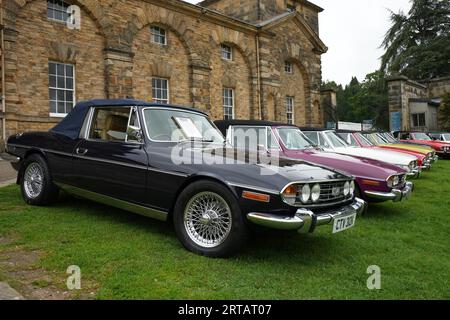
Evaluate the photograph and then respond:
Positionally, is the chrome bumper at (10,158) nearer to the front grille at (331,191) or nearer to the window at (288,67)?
the front grille at (331,191)

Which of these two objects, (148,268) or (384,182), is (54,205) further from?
(384,182)

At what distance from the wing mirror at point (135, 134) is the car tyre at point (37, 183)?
1717 millimetres

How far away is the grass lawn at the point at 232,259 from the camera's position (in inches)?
120

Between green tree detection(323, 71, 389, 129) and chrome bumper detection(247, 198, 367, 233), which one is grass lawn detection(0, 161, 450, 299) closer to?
chrome bumper detection(247, 198, 367, 233)

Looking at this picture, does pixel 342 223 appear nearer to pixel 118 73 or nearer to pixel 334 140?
pixel 334 140

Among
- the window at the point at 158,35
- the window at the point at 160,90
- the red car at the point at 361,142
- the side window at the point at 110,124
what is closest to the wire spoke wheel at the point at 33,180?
the side window at the point at 110,124

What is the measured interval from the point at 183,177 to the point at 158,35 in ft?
47.3

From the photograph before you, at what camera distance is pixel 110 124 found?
4.92 m
